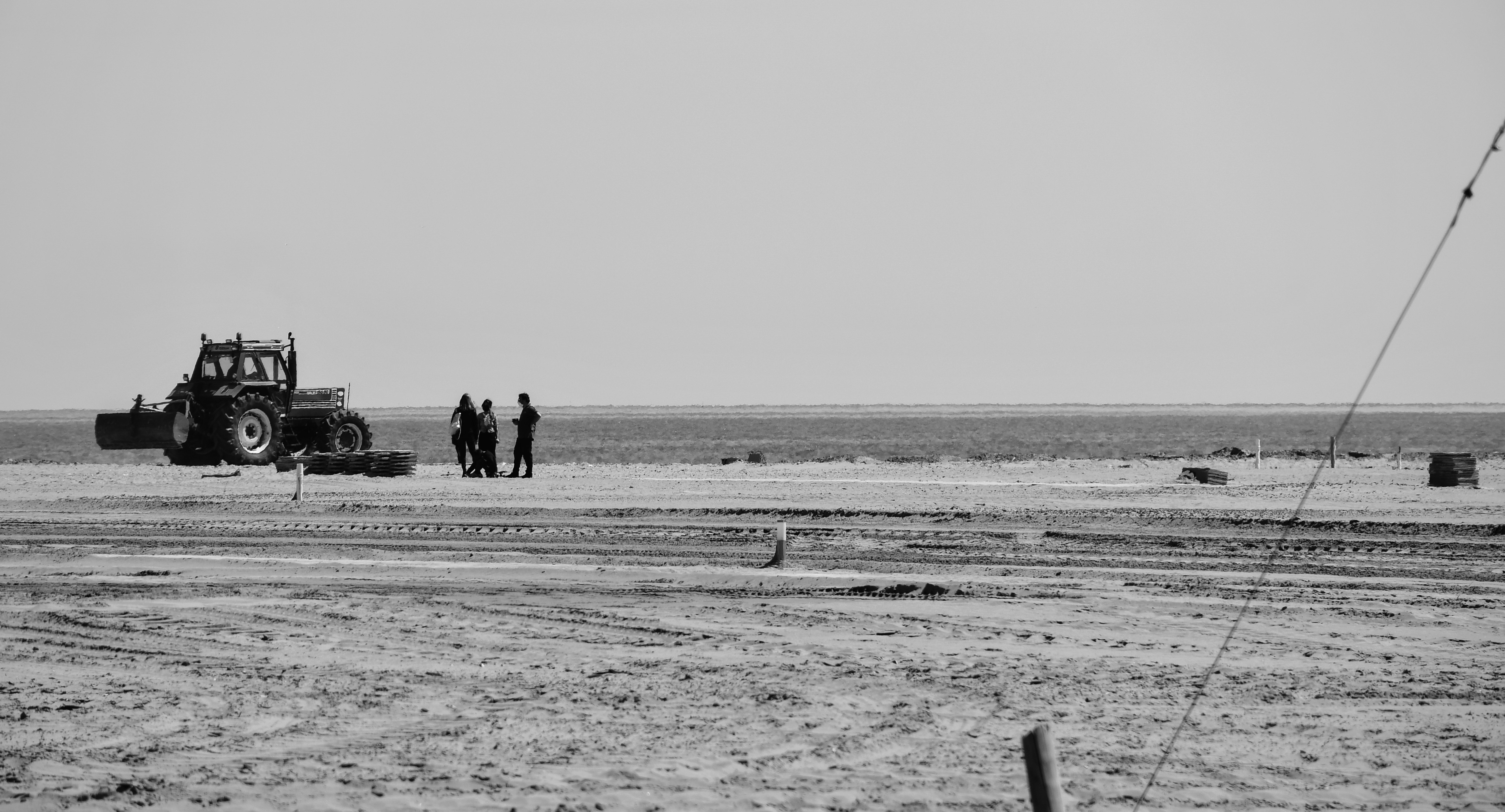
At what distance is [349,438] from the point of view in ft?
101

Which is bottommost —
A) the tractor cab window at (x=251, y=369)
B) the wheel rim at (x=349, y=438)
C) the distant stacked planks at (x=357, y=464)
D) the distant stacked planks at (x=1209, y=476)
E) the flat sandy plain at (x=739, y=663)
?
the flat sandy plain at (x=739, y=663)

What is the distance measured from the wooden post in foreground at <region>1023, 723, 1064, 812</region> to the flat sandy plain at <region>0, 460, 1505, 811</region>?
2.17 m

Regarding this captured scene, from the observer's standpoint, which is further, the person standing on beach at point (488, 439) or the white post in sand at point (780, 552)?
the person standing on beach at point (488, 439)

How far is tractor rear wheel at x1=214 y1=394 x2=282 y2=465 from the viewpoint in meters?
28.4

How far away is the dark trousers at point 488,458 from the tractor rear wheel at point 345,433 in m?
3.33

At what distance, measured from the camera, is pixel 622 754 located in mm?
7684

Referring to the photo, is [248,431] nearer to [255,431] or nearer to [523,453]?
[255,431]

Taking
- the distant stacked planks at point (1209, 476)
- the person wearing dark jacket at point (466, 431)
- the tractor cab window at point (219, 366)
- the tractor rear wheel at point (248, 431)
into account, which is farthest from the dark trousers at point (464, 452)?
the distant stacked planks at point (1209, 476)

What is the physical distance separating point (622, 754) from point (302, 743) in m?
1.77

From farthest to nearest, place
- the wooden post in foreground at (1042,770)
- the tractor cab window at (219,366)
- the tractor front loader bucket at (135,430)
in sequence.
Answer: the tractor cab window at (219,366) < the tractor front loader bucket at (135,430) < the wooden post in foreground at (1042,770)

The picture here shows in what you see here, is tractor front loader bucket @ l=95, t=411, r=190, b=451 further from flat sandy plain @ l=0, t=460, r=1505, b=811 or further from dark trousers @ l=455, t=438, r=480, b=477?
flat sandy plain @ l=0, t=460, r=1505, b=811

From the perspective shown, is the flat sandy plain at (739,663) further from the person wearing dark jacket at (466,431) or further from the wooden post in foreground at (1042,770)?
the person wearing dark jacket at (466,431)

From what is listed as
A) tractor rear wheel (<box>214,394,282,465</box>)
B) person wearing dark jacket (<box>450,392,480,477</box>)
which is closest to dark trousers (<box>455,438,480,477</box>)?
person wearing dark jacket (<box>450,392,480,477</box>)

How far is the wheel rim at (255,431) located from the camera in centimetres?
2864
